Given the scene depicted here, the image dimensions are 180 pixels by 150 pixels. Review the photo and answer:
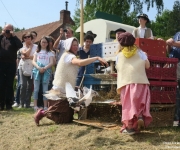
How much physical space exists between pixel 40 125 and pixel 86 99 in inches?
46.2

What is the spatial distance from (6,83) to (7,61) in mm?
536

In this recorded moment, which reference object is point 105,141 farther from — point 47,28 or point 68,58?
point 47,28

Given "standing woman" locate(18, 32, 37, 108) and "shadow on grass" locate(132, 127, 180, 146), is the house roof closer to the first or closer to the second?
"standing woman" locate(18, 32, 37, 108)

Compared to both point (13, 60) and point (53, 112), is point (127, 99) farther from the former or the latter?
point (13, 60)

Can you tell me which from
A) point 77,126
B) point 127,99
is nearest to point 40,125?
point 77,126

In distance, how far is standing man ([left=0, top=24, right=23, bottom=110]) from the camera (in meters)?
7.34

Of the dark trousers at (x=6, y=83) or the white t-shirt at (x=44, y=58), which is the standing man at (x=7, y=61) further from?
the white t-shirt at (x=44, y=58)

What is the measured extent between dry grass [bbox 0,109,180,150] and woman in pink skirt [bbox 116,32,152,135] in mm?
213

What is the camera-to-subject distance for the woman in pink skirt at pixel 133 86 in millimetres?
4367

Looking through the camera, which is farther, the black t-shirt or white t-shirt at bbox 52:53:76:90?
the black t-shirt

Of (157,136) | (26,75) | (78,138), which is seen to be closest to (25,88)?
(26,75)

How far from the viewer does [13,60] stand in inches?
293

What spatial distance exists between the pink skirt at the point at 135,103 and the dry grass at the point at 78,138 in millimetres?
251

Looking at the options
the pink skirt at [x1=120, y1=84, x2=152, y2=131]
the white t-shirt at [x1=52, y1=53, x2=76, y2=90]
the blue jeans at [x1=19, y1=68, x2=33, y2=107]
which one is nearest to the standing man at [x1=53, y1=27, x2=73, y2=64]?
the blue jeans at [x1=19, y1=68, x2=33, y2=107]
